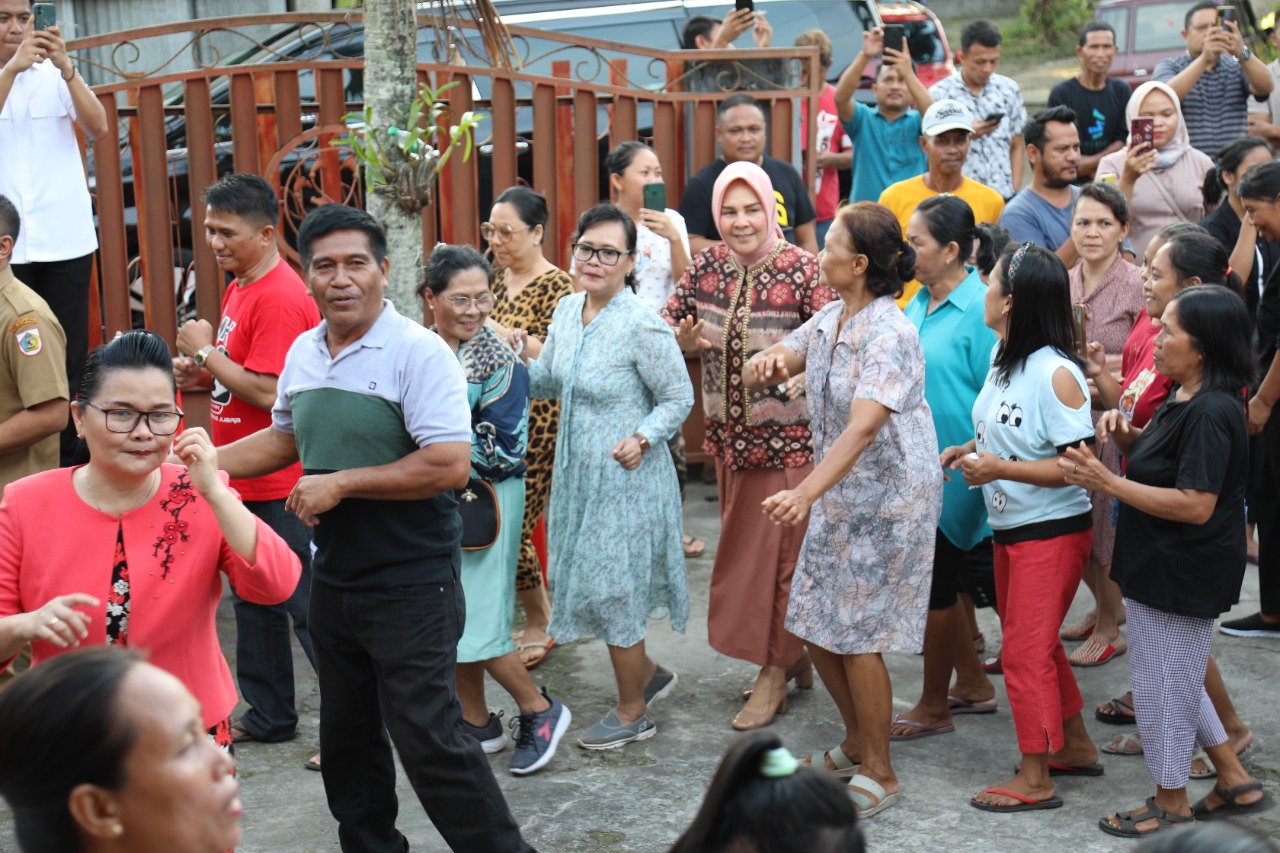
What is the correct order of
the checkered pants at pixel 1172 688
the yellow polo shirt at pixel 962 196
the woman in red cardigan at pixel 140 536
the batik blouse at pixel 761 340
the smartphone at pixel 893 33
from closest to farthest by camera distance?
the woman in red cardigan at pixel 140 536 → the checkered pants at pixel 1172 688 → the batik blouse at pixel 761 340 → the yellow polo shirt at pixel 962 196 → the smartphone at pixel 893 33

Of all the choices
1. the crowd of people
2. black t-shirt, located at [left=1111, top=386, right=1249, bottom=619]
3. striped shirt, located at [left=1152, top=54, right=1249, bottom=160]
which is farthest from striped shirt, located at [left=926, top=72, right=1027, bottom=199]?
black t-shirt, located at [left=1111, top=386, right=1249, bottom=619]

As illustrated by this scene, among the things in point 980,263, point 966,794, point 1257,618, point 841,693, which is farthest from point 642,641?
point 1257,618

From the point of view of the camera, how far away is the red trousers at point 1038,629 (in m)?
4.34

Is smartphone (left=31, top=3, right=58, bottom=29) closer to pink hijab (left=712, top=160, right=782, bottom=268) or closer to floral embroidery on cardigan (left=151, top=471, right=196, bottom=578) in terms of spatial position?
pink hijab (left=712, top=160, right=782, bottom=268)

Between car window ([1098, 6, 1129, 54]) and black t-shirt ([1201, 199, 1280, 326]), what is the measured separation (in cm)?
825

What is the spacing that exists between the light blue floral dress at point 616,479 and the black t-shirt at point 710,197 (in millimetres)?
2270

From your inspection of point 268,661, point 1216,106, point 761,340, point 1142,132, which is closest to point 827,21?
point 1216,106

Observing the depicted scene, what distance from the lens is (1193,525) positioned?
13.5 ft

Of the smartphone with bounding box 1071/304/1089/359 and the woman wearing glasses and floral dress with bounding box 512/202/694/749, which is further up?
the smartphone with bounding box 1071/304/1089/359

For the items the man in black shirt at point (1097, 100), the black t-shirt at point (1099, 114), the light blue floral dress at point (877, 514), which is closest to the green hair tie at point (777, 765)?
the light blue floral dress at point (877, 514)

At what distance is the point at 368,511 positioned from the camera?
365 cm

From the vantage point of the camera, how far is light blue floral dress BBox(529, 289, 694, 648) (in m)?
4.89

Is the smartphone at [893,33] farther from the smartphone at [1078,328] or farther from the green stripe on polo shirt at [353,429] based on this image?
the green stripe on polo shirt at [353,429]

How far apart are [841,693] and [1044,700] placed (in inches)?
25.7
